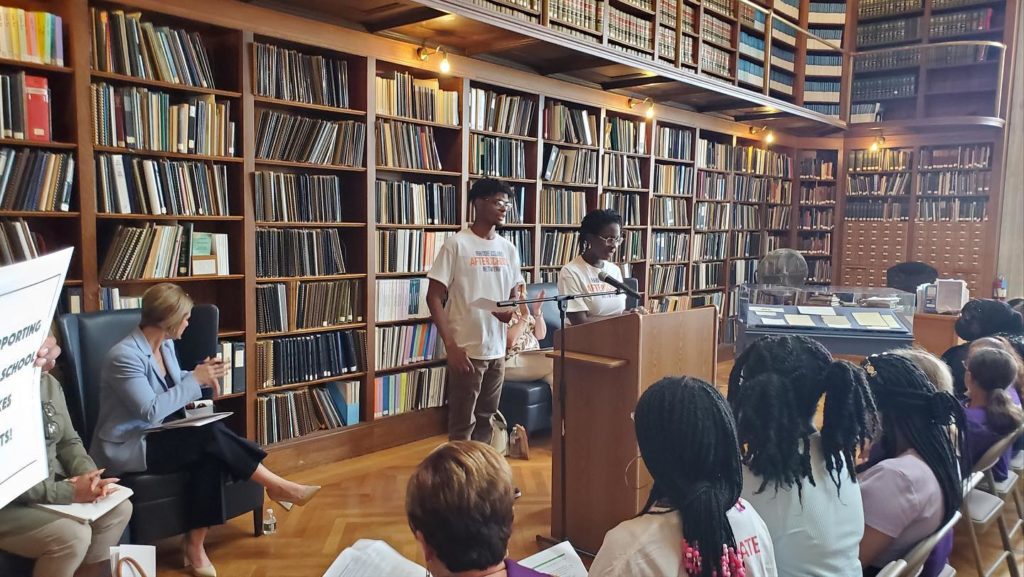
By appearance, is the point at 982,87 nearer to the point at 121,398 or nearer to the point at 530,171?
the point at 530,171

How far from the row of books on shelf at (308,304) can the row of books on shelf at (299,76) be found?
39.8 inches

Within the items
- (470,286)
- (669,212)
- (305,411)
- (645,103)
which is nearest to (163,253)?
(305,411)

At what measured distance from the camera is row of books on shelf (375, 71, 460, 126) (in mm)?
4047

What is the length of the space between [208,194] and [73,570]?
6.13 ft

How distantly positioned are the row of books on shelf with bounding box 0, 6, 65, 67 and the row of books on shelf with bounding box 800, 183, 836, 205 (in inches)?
299

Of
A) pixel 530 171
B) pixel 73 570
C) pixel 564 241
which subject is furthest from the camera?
pixel 564 241

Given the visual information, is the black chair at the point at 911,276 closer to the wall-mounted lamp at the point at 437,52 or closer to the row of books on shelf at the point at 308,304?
the wall-mounted lamp at the point at 437,52

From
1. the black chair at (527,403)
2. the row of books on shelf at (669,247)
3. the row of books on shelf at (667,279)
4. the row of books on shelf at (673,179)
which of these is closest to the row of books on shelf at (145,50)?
the black chair at (527,403)

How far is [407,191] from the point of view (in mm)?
4238

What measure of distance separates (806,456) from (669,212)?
513cm

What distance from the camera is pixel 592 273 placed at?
3438 millimetres

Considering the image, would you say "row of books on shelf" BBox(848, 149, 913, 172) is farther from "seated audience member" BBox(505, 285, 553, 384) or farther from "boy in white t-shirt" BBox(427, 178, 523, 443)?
"boy in white t-shirt" BBox(427, 178, 523, 443)

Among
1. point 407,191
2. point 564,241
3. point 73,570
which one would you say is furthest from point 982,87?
point 73,570

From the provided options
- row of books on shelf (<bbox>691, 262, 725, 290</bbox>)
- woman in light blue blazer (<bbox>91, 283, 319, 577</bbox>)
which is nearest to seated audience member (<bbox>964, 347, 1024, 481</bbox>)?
woman in light blue blazer (<bbox>91, 283, 319, 577</bbox>)
